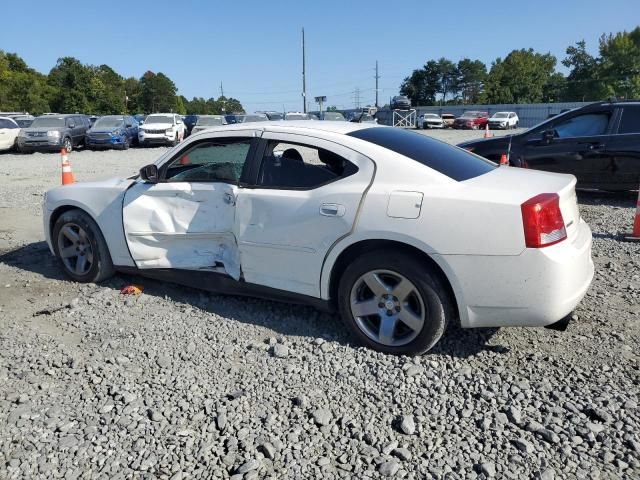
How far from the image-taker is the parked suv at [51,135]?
21.4 metres

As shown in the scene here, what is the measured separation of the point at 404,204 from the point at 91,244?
10.1 ft

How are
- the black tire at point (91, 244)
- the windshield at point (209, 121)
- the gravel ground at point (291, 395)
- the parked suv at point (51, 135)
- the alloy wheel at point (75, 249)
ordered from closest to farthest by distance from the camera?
the gravel ground at point (291, 395)
the black tire at point (91, 244)
the alloy wheel at point (75, 249)
the parked suv at point (51, 135)
the windshield at point (209, 121)

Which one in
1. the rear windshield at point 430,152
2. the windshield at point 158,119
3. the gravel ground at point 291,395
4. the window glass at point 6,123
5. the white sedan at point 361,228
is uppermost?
the windshield at point 158,119

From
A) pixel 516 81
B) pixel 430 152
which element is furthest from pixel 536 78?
pixel 430 152

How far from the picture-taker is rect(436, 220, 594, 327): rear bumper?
10.6 feet

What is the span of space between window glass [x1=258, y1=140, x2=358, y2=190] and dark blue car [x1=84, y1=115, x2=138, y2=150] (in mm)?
21533

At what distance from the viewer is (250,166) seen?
4242 millimetres

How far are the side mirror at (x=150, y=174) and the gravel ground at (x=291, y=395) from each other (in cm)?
103

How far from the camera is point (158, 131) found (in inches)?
999

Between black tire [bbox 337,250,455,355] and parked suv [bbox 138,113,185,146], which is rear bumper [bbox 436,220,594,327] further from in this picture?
parked suv [bbox 138,113,185,146]

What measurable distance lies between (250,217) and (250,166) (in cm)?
41

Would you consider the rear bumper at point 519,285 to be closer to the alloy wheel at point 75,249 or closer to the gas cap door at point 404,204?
the gas cap door at point 404,204

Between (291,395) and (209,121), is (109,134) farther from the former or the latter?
(291,395)

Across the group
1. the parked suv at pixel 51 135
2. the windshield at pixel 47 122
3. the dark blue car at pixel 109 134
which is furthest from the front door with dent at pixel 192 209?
the dark blue car at pixel 109 134
